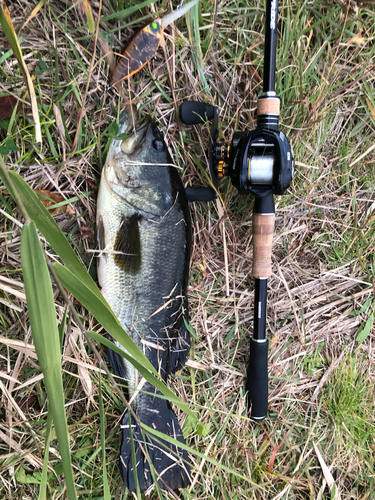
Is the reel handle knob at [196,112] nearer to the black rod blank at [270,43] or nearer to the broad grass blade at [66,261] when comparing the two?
the black rod blank at [270,43]

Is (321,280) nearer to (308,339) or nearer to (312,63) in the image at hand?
(308,339)

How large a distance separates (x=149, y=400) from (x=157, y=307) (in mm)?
471

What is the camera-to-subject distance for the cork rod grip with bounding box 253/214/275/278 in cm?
168

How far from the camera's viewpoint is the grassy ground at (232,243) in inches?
64.1

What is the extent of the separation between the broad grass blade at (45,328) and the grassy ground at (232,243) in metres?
0.76

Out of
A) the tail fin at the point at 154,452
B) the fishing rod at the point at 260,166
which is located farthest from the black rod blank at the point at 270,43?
the tail fin at the point at 154,452

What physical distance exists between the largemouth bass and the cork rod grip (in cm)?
34

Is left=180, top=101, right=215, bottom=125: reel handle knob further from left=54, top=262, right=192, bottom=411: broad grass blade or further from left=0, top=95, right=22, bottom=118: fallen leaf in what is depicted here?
left=54, top=262, right=192, bottom=411: broad grass blade

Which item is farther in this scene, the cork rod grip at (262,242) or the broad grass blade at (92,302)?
the cork rod grip at (262,242)

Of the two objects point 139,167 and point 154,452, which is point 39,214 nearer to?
point 139,167

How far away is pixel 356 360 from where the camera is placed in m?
2.14

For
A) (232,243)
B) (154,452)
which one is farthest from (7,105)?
A: (154,452)

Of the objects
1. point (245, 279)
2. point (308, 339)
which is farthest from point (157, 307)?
point (308, 339)

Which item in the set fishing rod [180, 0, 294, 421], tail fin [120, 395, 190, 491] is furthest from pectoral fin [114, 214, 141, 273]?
tail fin [120, 395, 190, 491]
